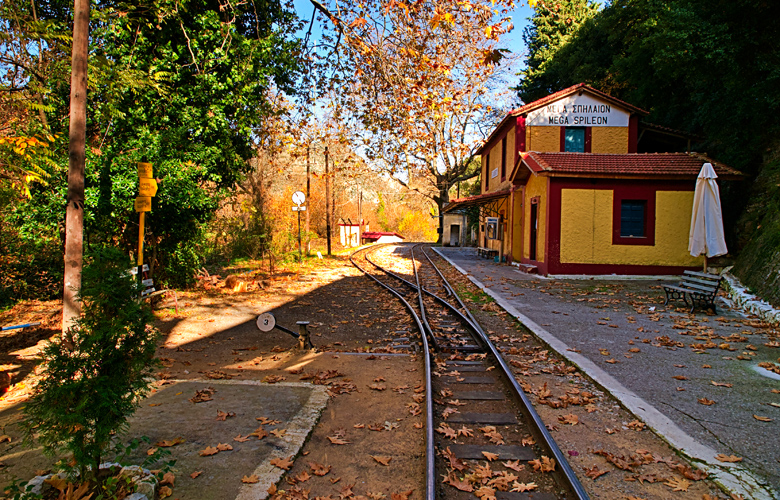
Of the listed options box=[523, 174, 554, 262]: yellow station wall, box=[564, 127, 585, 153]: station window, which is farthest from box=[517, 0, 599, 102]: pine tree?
box=[523, 174, 554, 262]: yellow station wall

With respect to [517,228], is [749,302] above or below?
below

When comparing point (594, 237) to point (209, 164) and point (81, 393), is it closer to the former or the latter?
point (209, 164)

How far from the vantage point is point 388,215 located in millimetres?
81500

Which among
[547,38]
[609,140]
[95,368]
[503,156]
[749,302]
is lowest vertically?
[749,302]

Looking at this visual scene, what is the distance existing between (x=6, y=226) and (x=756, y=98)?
20.8 meters

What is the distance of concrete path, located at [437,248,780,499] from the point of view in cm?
398

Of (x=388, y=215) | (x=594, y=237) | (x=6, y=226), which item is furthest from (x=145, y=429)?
(x=388, y=215)

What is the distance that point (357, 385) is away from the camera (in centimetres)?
581

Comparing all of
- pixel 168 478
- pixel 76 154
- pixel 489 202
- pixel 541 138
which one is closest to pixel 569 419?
pixel 168 478

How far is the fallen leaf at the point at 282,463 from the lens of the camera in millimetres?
3685

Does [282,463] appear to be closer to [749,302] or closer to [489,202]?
[749,302]

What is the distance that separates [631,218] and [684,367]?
11.1 meters

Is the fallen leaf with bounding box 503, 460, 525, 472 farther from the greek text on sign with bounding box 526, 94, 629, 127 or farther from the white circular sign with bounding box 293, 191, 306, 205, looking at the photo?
the greek text on sign with bounding box 526, 94, 629, 127

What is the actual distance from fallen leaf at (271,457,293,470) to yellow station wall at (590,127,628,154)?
70.9 feet
